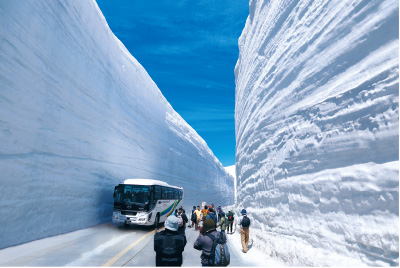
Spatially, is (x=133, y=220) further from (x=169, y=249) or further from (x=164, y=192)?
(x=169, y=249)

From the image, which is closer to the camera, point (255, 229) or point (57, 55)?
point (255, 229)

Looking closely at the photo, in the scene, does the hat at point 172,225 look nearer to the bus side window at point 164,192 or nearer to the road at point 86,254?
the road at point 86,254

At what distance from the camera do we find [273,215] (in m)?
7.48

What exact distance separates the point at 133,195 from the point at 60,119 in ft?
14.4

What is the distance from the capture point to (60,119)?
10898mm

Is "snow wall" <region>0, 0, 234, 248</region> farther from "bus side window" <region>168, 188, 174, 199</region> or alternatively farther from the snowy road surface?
"bus side window" <region>168, 188, 174, 199</region>

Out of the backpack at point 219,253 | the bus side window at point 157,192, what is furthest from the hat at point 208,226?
the bus side window at point 157,192

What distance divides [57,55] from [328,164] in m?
10.4

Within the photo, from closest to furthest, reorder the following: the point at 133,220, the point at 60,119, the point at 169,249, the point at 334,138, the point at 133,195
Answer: the point at 169,249, the point at 334,138, the point at 60,119, the point at 133,220, the point at 133,195

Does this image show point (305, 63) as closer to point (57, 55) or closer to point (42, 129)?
point (42, 129)

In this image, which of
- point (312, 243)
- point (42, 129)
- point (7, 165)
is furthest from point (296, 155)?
point (42, 129)

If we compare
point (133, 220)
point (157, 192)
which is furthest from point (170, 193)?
point (133, 220)

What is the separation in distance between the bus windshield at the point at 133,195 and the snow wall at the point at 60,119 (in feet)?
5.56

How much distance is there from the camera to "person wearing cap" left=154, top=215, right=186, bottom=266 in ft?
11.6
